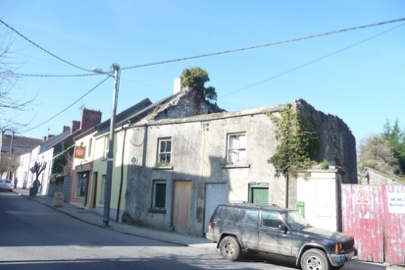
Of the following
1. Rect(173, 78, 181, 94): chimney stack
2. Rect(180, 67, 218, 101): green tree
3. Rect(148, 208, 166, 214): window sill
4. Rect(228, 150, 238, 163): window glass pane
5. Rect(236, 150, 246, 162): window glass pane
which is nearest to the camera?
Rect(236, 150, 246, 162): window glass pane

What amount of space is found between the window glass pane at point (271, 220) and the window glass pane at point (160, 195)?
7.79 metres

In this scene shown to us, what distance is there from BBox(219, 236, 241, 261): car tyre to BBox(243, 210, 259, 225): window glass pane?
69 centimetres

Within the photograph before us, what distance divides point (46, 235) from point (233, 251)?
21.7ft

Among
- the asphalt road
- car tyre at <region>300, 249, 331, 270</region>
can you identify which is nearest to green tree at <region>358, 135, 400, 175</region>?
the asphalt road

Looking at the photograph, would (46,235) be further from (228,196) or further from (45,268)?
(228,196)

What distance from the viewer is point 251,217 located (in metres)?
9.94

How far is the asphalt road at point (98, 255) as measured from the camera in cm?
779

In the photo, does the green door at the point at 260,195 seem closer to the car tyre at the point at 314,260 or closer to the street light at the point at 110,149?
the car tyre at the point at 314,260

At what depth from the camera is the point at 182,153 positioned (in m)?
16.2

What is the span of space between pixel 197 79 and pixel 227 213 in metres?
14.5

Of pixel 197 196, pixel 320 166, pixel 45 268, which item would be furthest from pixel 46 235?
pixel 320 166

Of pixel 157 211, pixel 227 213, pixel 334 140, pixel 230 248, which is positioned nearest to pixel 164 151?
pixel 157 211

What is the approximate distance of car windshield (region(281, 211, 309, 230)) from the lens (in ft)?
30.2

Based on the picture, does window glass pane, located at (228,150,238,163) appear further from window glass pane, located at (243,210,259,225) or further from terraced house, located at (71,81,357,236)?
window glass pane, located at (243,210,259,225)
